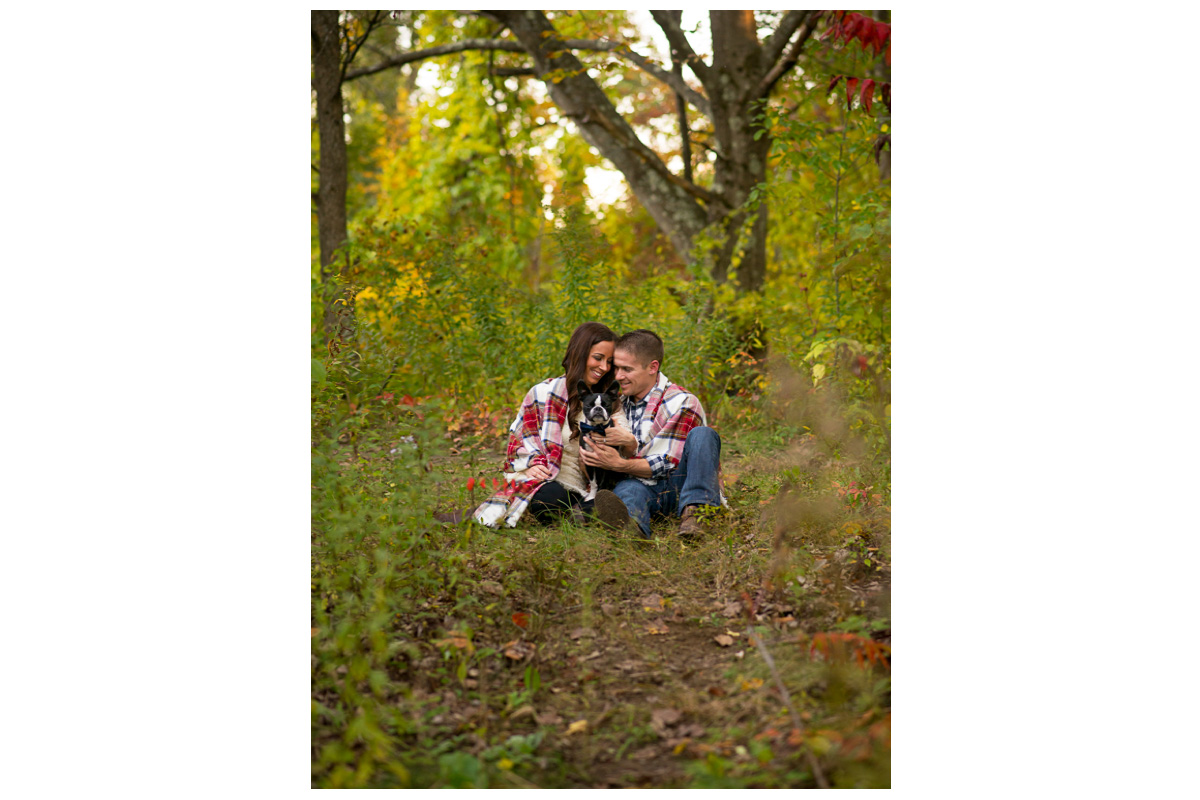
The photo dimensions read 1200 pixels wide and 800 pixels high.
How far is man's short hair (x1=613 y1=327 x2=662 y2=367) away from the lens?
12.6ft

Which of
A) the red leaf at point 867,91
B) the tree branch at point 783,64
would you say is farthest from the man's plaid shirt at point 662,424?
the tree branch at point 783,64

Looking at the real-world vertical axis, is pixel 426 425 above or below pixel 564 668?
above

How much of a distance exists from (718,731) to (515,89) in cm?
832

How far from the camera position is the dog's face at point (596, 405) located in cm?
377

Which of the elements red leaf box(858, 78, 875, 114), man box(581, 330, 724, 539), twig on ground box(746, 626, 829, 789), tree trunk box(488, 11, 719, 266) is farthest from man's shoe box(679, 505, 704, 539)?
tree trunk box(488, 11, 719, 266)

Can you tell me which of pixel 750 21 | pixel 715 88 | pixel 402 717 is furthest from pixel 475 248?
pixel 402 717

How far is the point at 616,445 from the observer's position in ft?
12.4

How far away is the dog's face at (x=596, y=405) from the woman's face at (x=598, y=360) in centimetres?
5

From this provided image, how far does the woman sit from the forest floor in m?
0.13

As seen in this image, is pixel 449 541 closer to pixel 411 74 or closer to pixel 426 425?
pixel 426 425

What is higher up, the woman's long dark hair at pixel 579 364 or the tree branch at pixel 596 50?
the tree branch at pixel 596 50

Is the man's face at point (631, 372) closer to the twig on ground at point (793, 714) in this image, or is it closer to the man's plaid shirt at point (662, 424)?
the man's plaid shirt at point (662, 424)

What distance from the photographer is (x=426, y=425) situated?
290 cm

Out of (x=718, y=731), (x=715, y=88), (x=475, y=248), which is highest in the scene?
(x=715, y=88)
